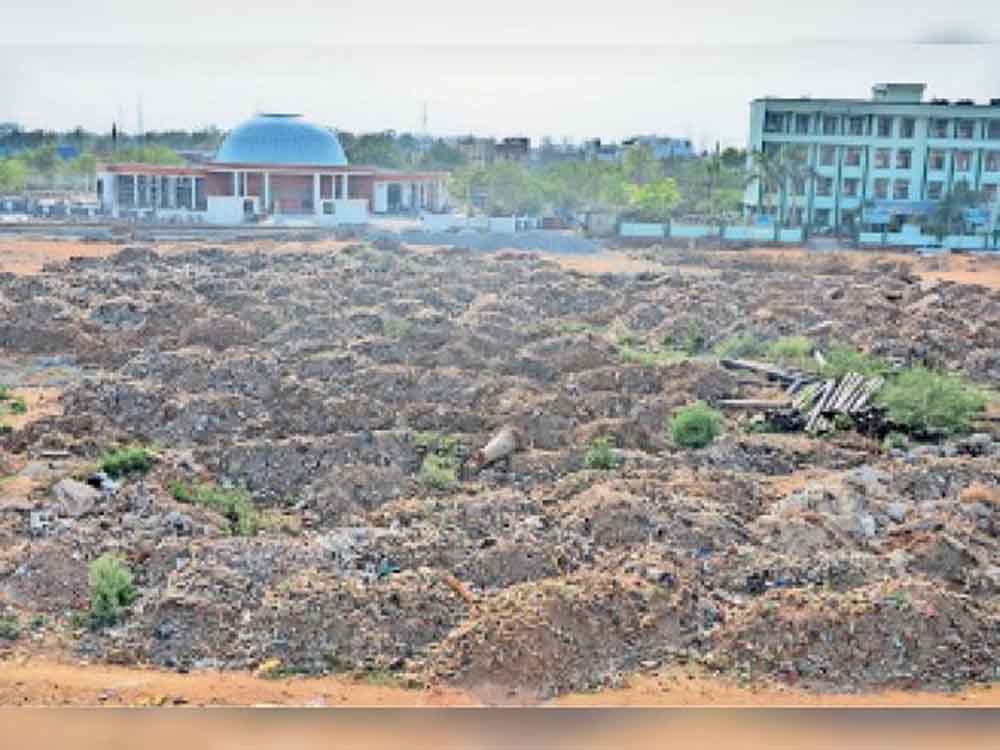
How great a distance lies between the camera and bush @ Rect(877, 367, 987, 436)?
16.4 m

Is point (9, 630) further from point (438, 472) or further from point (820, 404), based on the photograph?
point (820, 404)

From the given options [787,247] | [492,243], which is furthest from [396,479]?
[787,247]

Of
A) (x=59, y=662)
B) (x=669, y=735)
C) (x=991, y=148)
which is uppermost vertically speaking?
(x=991, y=148)

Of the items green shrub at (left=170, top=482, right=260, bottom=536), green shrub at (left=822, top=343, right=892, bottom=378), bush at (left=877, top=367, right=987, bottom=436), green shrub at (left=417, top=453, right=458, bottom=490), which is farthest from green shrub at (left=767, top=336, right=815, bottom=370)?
green shrub at (left=170, top=482, right=260, bottom=536)

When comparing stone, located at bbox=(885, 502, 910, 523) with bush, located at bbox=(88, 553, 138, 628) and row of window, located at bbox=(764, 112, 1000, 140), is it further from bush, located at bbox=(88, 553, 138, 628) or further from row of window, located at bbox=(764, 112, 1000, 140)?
row of window, located at bbox=(764, 112, 1000, 140)

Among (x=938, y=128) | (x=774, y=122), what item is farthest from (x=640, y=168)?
(x=938, y=128)

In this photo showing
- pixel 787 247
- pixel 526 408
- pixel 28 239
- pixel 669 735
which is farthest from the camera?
pixel 787 247

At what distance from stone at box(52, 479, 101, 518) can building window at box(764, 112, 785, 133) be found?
4530 cm

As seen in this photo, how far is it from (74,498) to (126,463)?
1172mm

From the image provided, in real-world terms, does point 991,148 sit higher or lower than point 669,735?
higher

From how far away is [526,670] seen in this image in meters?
8.79

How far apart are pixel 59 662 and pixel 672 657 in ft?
15.4

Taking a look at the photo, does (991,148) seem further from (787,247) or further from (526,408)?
(526,408)

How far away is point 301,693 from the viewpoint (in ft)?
28.4
